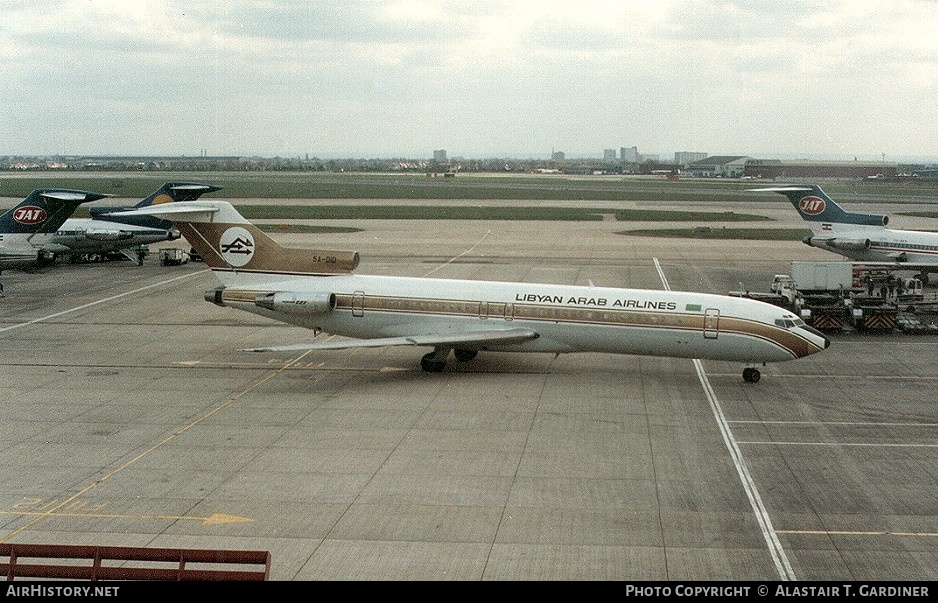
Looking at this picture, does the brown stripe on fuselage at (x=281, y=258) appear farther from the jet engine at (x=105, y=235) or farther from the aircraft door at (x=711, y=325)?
the jet engine at (x=105, y=235)

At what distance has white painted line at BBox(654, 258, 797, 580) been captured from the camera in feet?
57.1

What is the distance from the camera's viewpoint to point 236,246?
116ft

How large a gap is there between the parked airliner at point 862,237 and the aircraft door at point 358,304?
3076cm

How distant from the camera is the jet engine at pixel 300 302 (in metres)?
33.8

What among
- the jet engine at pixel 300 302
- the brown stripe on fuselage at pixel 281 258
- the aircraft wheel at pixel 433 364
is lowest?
the aircraft wheel at pixel 433 364

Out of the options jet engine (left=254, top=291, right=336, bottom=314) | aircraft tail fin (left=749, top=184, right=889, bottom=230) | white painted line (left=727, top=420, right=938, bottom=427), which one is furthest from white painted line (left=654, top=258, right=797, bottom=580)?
aircraft tail fin (left=749, top=184, right=889, bottom=230)

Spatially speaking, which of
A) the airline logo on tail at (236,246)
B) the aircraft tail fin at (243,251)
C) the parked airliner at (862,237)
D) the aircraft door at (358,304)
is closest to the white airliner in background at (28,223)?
the aircraft tail fin at (243,251)

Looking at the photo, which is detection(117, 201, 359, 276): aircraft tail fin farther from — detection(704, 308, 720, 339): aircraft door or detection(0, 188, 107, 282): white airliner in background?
detection(0, 188, 107, 282): white airliner in background

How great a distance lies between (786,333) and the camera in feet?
104

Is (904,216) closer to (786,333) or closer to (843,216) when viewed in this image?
(843,216)

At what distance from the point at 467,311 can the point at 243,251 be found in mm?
8781

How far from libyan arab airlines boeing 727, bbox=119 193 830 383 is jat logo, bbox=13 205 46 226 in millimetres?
22981
